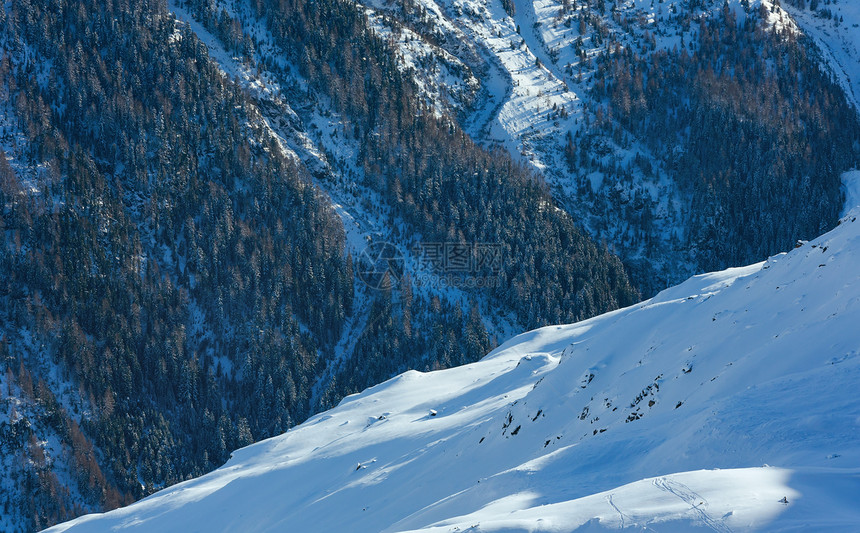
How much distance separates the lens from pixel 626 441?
21.8 m

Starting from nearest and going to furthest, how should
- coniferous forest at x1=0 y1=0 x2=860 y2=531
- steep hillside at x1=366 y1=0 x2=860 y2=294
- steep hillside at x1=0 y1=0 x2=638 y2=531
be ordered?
steep hillside at x1=0 y1=0 x2=638 y2=531 → coniferous forest at x1=0 y1=0 x2=860 y2=531 → steep hillside at x1=366 y1=0 x2=860 y2=294

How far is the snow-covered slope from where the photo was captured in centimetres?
1527

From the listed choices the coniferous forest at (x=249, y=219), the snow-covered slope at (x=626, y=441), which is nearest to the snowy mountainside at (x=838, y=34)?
the coniferous forest at (x=249, y=219)

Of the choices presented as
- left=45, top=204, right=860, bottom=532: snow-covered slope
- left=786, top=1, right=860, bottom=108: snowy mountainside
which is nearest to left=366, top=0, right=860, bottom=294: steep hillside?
→ left=786, top=1, right=860, bottom=108: snowy mountainside

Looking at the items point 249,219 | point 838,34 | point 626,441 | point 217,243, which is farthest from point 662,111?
point 626,441

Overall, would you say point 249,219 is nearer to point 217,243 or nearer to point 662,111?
point 217,243

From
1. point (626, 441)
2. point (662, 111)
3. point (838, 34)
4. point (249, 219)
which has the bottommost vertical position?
point (626, 441)

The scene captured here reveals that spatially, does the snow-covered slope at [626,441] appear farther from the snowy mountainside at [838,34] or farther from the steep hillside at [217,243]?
the snowy mountainside at [838,34]

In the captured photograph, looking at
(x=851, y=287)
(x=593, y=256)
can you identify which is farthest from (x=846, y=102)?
(x=851, y=287)

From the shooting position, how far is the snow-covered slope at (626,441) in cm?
1527

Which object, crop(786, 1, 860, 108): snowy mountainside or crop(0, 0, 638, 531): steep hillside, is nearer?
crop(0, 0, 638, 531): steep hillside

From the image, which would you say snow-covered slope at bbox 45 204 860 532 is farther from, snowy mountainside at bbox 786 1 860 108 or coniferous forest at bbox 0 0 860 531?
snowy mountainside at bbox 786 1 860 108

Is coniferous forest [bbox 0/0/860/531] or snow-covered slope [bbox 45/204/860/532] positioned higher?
coniferous forest [bbox 0/0/860/531]

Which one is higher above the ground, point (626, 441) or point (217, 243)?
point (217, 243)
